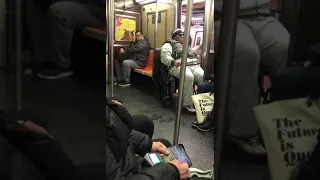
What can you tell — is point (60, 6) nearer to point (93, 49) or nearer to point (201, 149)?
point (93, 49)

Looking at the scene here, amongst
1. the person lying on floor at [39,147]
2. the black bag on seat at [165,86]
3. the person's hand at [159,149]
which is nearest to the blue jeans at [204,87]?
the black bag on seat at [165,86]

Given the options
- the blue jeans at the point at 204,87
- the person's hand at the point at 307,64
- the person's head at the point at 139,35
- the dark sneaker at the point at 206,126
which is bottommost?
the dark sneaker at the point at 206,126

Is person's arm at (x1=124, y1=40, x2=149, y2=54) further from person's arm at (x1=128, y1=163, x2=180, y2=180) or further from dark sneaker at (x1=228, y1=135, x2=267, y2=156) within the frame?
dark sneaker at (x1=228, y1=135, x2=267, y2=156)

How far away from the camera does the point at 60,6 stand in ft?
1.23

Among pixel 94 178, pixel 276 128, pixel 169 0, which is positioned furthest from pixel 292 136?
pixel 169 0

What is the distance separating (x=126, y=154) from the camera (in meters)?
0.97

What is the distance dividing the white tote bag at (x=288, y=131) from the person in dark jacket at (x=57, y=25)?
1.01 ft

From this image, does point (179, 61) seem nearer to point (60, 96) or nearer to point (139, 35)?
point (139, 35)

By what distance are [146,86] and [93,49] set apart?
→ 89.4 inches

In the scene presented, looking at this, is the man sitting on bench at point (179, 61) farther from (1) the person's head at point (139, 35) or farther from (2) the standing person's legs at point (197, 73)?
(1) the person's head at point (139, 35)

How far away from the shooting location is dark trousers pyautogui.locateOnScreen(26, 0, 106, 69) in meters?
0.38

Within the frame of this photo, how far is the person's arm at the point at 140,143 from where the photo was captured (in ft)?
3.98

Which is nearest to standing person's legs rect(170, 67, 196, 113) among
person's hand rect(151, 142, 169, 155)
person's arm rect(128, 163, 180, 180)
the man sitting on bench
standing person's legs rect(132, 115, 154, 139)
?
the man sitting on bench

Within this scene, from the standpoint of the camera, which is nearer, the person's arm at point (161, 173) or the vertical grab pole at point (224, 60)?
the vertical grab pole at point (224, 60)
